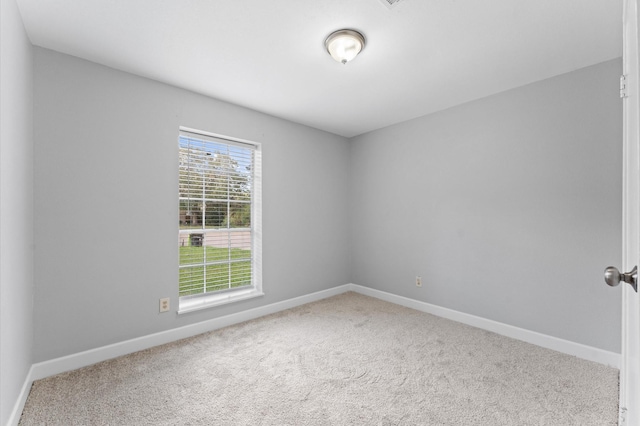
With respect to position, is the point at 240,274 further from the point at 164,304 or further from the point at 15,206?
the point at 15,206

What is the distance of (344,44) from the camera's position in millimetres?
2037

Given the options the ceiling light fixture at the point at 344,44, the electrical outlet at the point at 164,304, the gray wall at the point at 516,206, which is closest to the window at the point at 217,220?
the electrical outlet at the point at 164,304

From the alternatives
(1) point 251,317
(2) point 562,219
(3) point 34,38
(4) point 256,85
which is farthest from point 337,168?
(3) point 34,38

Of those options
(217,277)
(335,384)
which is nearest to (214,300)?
(217,277)

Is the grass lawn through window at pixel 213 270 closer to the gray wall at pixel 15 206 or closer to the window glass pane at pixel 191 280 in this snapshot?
the window glass pane at pixel 191 280

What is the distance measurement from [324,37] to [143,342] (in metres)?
2.87

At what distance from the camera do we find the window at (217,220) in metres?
→ 2.92

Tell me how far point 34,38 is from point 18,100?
25.3 inches

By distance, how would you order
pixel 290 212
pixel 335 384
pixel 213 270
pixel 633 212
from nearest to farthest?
pixel 633 212 < pixel 335 384 < pixel 213 270 < pixel 290 212

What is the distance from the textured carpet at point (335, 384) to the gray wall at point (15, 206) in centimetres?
35

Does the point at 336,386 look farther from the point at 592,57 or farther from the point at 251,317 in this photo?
the point at 592,57

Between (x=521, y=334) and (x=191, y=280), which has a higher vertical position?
(x=191, y=280)

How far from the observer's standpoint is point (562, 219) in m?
2.50

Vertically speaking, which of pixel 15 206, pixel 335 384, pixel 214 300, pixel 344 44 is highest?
pixel 344 44
